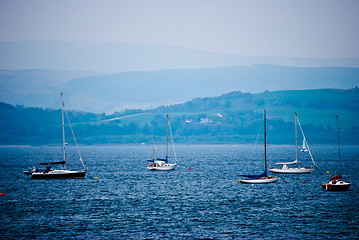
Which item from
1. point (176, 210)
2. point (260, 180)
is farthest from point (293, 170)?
point (176, 210)

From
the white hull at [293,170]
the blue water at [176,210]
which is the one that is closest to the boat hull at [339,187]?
the blue water at [176,210]

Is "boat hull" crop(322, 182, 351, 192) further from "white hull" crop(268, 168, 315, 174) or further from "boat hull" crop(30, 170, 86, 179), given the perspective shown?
"boat hull" crop(30, 170, 86, 179)

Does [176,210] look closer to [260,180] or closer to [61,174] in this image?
[260,180]

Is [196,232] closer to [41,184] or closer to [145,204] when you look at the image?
[145,204]

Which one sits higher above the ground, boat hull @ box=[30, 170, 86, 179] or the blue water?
boat hull @ box=[30, 170, 86, 179]

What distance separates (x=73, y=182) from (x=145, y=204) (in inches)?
1591

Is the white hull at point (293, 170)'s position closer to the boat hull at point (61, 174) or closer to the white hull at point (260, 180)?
the white hull at point (260, 180)

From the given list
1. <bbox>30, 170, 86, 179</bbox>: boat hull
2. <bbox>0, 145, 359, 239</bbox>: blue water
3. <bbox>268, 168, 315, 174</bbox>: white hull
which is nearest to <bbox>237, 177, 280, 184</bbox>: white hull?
<bbox>0, 145, 359, 239</bbox>: blue water

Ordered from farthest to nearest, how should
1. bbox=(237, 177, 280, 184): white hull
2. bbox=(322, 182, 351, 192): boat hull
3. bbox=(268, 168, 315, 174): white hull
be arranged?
bbox=(268, 168, 315, 174): white hull
bbox=(237, 177, 280, 184): white hull
bbox=(322, 182, 351, 192): boat hull

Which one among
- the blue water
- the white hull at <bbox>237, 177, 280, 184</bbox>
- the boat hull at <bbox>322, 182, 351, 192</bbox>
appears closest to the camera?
the blue water

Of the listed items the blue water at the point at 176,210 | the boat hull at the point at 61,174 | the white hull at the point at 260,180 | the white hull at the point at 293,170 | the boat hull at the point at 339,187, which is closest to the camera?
the blue water at the point at 176,210

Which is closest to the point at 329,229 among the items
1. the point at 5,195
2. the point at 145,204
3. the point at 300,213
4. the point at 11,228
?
the point at 300,213

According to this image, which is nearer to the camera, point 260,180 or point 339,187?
point 339,187

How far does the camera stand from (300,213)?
71.1 metres
